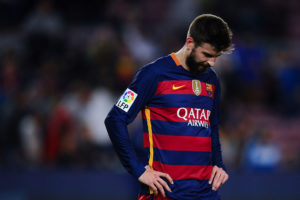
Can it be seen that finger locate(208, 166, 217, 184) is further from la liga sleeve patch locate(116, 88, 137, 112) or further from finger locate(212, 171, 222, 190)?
la liga sleeve patch locate(116, 88, 137, 112)

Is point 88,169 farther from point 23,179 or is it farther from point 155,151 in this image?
point 155,151

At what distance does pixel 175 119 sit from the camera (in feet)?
12.7

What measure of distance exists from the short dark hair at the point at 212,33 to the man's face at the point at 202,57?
30 mm

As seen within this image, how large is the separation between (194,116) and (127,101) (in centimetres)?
46

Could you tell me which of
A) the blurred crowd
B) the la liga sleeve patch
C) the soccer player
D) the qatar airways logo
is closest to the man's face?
the soccer player

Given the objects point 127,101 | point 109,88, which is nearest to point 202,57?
point 127,101

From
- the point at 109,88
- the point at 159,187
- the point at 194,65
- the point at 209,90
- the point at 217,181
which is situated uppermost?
the point at 194,65

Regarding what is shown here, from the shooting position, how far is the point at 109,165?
8.13 meters

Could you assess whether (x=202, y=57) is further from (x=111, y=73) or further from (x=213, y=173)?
(x=111, y=73)

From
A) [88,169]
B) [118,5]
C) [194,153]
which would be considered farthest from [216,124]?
[118,5]

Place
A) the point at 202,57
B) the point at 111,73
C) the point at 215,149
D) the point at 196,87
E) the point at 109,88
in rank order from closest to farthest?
the point at 202,57
the point at 196,87
the point at 215,149
the point at 109,88
the point at 111,73

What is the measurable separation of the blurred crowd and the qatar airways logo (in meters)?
2.58

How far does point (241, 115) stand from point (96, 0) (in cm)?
379

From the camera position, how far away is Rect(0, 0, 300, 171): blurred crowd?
321 inches
